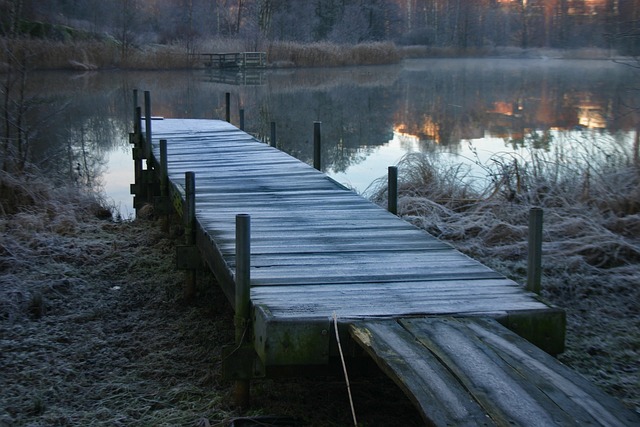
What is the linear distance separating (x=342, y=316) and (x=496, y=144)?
38.3 ft

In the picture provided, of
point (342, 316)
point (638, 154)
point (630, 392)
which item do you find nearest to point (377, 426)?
point (342, 316)

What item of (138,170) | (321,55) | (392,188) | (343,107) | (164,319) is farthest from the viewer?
(321,55)

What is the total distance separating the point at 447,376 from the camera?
3.06 meters

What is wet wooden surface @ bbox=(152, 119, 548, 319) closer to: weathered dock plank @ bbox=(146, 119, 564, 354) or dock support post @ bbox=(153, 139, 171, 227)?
weathered dock plank @ bbox=(146, 119, 564, 354)

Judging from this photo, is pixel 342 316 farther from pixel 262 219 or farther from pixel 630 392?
pixel 262 219

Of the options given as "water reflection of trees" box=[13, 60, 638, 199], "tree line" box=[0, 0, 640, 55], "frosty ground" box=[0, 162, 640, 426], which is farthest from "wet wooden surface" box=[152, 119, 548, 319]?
"tree line" box=[0, 0, 640, 55]

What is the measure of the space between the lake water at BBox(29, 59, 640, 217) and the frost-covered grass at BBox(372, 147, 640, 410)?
4.26 ft

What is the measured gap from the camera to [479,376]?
3051 mm

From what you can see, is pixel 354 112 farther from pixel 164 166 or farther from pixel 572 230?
pixel 572 230

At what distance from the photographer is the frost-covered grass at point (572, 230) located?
484 cm

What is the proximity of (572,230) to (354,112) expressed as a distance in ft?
43.8

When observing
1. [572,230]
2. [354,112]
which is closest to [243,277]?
[572,230]

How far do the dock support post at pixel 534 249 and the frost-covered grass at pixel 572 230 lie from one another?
698 mm

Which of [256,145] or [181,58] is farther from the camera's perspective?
[181,58]
